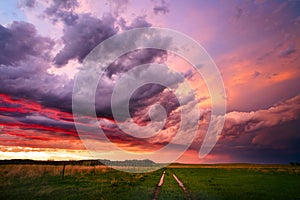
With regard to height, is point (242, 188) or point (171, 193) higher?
point (171, 193)

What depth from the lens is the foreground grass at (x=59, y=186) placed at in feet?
62.4

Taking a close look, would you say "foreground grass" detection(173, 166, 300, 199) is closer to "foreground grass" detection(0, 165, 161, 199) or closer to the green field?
the green field

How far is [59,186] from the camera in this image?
2469cm

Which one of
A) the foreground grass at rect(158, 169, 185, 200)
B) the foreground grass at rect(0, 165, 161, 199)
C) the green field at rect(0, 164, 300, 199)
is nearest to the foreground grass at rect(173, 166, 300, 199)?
the green field at rect(0, 164, 300, 199)

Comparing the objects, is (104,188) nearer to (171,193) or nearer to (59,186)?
(59,186)

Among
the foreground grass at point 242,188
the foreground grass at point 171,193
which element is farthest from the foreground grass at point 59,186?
the foreground grass at point 242,188

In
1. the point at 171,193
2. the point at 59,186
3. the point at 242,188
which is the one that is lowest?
the point at 242,188

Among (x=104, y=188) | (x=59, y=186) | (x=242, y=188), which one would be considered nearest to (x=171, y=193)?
(x=104, y=188)

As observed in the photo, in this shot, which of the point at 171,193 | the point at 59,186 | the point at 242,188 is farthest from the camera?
the point at 242,188

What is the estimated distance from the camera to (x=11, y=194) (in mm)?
19031

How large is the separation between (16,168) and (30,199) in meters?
16.8

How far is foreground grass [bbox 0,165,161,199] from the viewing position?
19.0m

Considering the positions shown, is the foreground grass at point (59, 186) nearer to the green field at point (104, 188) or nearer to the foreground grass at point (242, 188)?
the green field at point (104, 188)

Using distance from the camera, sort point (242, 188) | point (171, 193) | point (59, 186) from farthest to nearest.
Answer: point (242, 188), point (59, 186), point (171, 193)
